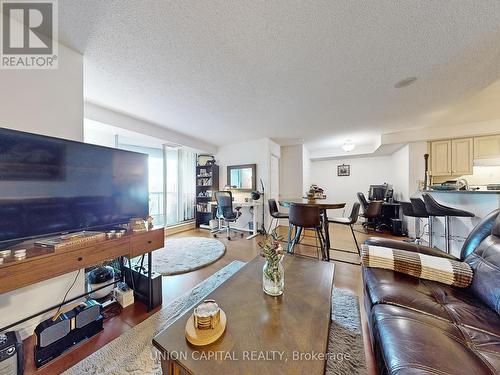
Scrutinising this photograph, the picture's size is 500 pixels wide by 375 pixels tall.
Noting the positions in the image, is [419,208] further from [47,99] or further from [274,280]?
[47,99]

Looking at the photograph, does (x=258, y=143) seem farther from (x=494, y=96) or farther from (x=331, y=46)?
(x=494, y=96)

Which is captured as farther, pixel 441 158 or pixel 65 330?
pixel 441 158

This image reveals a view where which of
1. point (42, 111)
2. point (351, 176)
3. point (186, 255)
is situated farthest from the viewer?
point (351, 176)

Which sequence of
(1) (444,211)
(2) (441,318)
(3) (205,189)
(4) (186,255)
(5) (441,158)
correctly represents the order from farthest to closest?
(3) (205,189) < (5) (441,158) < (4) (186,255) < (1) (444,211) < (2) (441,318)

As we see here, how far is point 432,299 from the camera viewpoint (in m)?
1.11

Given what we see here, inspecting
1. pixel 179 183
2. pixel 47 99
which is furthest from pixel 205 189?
pixel 47 99

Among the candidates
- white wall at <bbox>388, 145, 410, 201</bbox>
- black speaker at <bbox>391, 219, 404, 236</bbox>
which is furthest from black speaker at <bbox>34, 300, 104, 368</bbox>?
white wall at <bbox>388, 145, 410, 201</bbox>

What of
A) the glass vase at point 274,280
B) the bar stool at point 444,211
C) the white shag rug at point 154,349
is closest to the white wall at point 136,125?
the white shag rug at point 154,349

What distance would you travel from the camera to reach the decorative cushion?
123cm

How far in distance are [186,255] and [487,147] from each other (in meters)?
5.87

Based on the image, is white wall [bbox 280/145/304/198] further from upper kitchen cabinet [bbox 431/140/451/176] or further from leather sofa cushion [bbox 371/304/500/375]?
leather sofa cushion [bbox 371/304/500/375]

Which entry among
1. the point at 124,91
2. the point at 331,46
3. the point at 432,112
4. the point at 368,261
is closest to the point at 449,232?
the point at 432,112

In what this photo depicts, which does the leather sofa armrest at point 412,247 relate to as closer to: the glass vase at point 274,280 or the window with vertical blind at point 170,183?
the glass vase at point 274,280

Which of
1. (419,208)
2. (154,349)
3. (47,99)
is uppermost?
(47,99)
